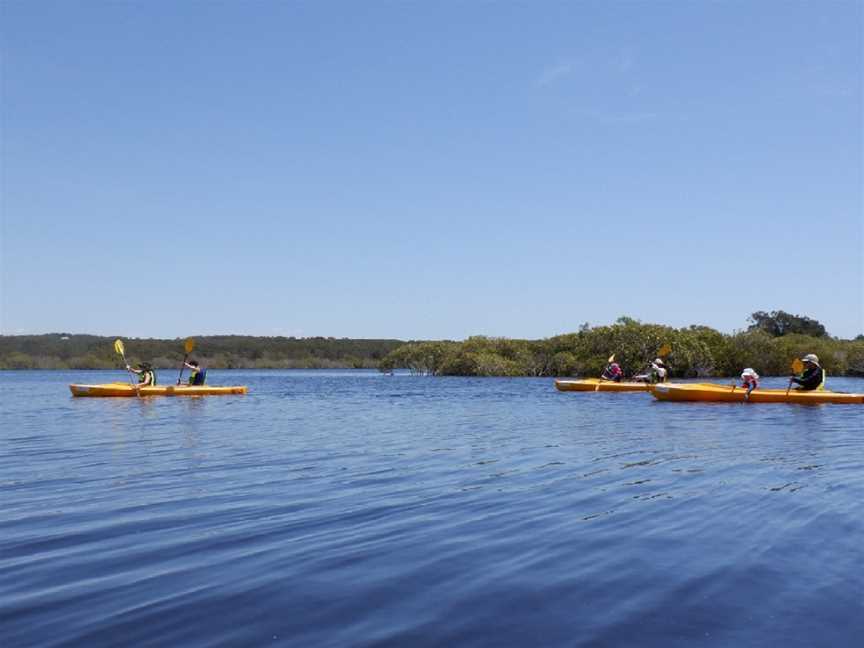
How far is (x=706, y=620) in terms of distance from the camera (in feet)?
17.4

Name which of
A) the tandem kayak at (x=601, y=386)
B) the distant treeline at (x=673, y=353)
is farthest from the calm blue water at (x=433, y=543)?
the distant treeline at (x=673, y=353)

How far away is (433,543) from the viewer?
7340 mm

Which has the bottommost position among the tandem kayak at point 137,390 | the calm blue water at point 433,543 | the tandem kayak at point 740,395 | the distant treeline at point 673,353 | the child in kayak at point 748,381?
the calm blue water at point 433,543

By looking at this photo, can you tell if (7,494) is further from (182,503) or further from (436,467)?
(436,467)

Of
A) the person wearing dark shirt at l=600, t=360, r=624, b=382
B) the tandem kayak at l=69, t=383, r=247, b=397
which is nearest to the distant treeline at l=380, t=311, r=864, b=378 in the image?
the person wearing dark shirt at l=600, t=360, r=624, b=382

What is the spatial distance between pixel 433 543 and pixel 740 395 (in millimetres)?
21952

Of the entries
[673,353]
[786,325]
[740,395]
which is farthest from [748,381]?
[786,325]

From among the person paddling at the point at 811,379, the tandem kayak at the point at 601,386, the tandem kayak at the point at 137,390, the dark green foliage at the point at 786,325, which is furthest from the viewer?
the dark green foliage at the point at 786,325

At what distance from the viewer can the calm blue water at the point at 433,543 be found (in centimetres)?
517

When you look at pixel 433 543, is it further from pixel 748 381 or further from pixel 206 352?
pixel 206 352

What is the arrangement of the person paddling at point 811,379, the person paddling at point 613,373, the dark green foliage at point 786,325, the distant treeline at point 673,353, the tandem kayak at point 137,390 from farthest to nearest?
the dark green foliage at point 786,325 → the distant treeline at point 673,353 → the person paddling at point 613,373 → the tandem kayak at point 137,390 → the person paddling at point 811,379

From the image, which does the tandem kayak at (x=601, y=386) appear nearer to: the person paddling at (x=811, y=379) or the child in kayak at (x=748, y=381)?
the child in kayak at (x=748, y=381)

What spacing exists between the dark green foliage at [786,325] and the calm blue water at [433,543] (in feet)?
304

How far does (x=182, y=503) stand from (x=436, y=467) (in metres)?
4.29
